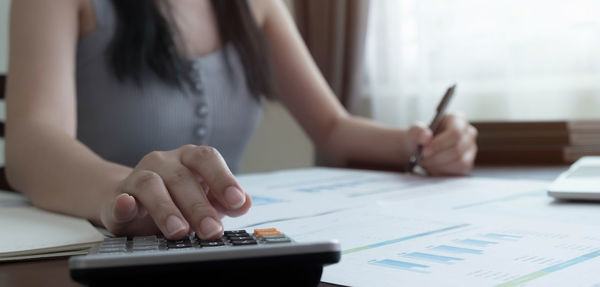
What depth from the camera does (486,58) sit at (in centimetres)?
191

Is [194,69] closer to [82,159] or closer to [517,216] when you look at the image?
[82,159]

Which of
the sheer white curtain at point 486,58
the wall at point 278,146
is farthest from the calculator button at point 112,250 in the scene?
the wall at point 278,146

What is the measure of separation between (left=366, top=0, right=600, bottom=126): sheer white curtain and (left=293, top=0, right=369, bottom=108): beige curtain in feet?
0.20

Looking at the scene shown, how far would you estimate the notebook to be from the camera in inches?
17.8

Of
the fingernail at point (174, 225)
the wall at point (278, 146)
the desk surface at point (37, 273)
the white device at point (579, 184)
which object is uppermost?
the fingernail at point (174, 225)

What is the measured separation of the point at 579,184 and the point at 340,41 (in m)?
1.51

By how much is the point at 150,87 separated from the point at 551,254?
0.78m

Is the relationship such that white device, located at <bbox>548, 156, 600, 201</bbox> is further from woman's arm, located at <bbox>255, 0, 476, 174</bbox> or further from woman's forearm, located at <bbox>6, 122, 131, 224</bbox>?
woman's forearm, located at <bbox>6, 122, 131, 224</bbox>

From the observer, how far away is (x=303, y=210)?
2.10 feet

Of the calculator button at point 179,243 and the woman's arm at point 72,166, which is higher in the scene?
the woman's arm at point 72,166

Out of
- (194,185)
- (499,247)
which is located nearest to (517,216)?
(499,247)

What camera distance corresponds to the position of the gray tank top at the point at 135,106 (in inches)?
40.5

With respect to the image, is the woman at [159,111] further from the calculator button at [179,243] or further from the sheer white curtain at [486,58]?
the sheer white curtain at [486,58]

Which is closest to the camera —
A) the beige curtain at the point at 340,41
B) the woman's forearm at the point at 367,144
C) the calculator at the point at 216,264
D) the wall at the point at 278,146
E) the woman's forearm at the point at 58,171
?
the calculator at the point at 216,264
